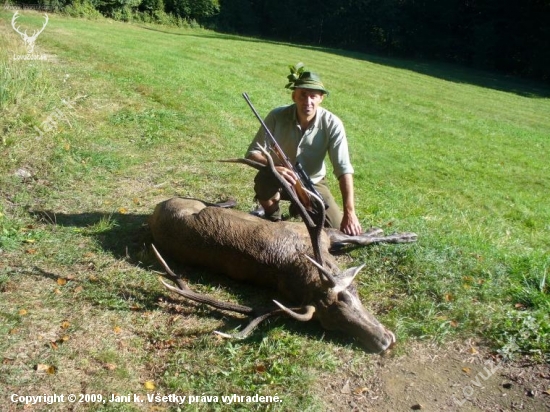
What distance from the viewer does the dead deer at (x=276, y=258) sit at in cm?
399

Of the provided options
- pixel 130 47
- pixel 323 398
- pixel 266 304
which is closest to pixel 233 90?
pixel 130 47

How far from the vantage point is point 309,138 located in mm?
5441

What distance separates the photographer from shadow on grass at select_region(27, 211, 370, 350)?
4.19 metres

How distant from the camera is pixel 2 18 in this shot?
18.7m

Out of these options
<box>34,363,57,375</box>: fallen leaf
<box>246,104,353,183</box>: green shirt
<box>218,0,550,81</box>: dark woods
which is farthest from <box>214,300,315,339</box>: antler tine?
<box>218,0,550,81</box>: dark woods

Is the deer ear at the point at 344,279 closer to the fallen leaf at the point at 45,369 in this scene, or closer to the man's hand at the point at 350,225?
the man's hand at the point at 350,225

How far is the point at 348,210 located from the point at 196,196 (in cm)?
217

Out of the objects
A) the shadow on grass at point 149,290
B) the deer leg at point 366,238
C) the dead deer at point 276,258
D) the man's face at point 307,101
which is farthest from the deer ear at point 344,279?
the man's face at point 307,101

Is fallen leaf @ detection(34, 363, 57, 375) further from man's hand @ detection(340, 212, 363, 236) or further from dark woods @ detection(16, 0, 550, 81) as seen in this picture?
dark woods @ detection(16, 0, 550, 81)

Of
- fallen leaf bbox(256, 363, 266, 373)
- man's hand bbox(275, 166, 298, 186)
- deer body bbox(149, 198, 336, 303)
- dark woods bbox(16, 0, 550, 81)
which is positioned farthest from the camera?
dark woods bbox(16, 0, 550, 81)

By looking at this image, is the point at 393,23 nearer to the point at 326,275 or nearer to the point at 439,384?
the point at 326,275

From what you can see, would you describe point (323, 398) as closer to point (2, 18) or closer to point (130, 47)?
point (130, 47)

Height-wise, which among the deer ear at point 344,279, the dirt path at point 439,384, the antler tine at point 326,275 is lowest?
the dirt path at point 439,384

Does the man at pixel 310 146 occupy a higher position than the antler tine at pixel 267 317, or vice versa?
the man at pixel 310 146
